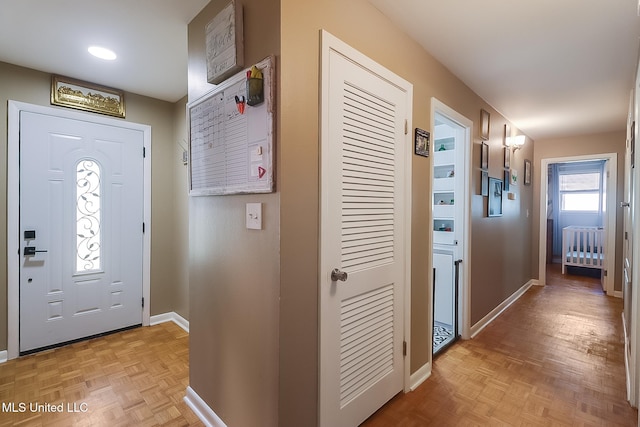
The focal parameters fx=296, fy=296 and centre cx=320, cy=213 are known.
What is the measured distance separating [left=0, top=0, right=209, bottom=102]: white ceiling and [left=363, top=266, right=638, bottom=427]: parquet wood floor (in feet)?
8.88

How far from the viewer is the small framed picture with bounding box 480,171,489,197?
294 centimetres

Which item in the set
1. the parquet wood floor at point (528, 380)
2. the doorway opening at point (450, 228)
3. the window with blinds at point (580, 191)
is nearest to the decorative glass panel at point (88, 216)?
the parquet wood floor at point (528, 380)

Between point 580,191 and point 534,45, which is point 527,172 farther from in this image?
point 580,191

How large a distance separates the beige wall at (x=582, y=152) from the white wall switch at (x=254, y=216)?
519cm

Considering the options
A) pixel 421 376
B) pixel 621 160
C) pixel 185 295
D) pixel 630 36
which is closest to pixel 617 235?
pixel 621 160

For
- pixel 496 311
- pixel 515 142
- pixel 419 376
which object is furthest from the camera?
pixel 515 142

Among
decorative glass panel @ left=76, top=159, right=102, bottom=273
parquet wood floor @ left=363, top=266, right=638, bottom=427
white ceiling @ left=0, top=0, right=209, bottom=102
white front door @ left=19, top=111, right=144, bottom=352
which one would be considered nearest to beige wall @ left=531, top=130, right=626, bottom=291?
parquet wood floor @ left=363, top=266, right=638, bottom=427

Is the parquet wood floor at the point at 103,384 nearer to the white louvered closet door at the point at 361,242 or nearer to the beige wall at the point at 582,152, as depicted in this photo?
the white louvered closet door at the point at 361,242

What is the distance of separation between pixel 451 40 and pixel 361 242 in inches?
60.2

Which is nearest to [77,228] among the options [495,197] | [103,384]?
[103,384]

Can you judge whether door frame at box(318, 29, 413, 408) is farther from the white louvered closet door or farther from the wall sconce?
the wall sconce

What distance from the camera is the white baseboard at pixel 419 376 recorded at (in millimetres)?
2033

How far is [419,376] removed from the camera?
2105mm

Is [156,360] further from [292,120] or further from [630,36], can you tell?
[630,36]
